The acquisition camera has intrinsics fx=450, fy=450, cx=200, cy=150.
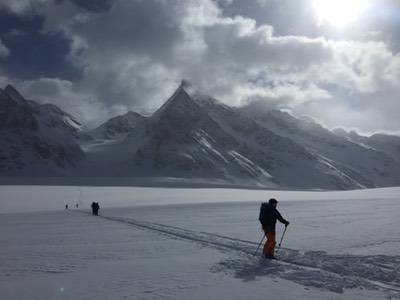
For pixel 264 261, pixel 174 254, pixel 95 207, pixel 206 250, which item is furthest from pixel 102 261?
pixel 95 207

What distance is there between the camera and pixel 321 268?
13609 mm

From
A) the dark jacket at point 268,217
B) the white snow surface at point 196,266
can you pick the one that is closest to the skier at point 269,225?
the dark jacket at point 268,217

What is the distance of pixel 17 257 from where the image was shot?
52.2 ft

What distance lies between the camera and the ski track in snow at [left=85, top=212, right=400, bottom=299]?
1159cm

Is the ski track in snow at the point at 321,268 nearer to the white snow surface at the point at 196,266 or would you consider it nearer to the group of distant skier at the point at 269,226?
the white snow surface at the point at 196,266

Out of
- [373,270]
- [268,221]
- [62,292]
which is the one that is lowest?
[62,292]

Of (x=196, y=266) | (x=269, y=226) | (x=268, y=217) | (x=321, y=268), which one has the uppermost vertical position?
(x=268, y=217)

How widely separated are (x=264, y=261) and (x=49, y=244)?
971 centimetres

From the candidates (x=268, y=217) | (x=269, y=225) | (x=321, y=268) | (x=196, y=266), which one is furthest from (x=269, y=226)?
(x=196, y=266)

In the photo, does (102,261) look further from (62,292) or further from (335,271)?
(335,271)

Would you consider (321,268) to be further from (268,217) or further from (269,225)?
(268,217)

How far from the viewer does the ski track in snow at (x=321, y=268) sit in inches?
456

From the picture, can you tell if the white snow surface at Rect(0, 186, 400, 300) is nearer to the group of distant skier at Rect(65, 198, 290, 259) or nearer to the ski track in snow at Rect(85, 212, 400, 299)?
the ski track in snow at Rect(85, 212, 400, 299)

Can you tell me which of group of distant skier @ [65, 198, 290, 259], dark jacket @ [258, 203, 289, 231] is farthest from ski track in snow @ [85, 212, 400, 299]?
dark jacket @ [258, 203, 289, 231]
